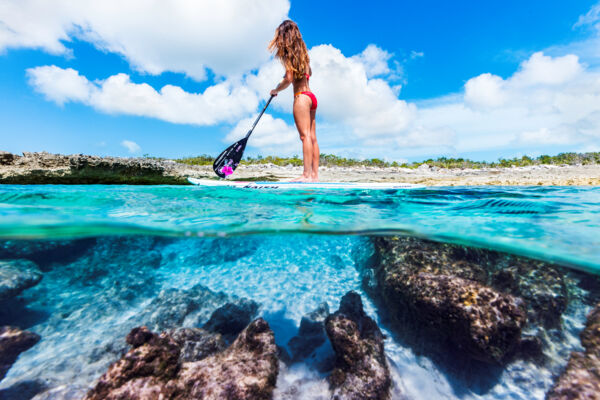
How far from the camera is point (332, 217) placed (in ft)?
15.2

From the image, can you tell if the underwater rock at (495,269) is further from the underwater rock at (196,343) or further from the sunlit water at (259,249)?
the underwater rock at (196,343)

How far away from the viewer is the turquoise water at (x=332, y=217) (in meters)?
3.73

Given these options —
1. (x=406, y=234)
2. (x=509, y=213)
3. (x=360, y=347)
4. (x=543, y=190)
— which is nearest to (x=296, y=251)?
(x=406, y=234)

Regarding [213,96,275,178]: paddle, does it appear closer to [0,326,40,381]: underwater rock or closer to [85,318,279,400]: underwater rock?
[0,326,40,381]: underwater rock

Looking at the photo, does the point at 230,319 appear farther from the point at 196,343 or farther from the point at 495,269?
the point at 495,269

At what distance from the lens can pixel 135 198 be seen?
5.68m

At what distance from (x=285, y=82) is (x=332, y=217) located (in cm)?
397

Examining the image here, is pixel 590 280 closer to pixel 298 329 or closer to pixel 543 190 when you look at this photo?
pixel 543 190

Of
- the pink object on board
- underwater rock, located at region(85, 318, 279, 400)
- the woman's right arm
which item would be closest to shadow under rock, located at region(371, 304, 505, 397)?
underwater rock, located at region(85, 318, 279, 400)

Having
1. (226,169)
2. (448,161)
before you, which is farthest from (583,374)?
(448,161)

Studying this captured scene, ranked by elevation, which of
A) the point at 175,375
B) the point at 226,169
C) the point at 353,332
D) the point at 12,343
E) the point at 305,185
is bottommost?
the point at 12,343

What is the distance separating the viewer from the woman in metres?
6.43

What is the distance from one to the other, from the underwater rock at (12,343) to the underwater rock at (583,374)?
6.83 m

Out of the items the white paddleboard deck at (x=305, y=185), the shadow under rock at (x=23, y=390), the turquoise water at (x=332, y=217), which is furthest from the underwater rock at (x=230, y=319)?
the white paddleboard deck at (x=305, y=185)
